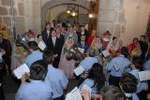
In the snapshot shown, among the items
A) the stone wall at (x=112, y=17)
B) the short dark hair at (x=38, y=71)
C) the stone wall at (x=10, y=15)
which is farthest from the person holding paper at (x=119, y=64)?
the stone wall at (x=10, y=15)

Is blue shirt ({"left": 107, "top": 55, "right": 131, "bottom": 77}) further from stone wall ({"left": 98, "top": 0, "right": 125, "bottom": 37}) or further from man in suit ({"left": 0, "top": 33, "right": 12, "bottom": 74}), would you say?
stone wall ({"left": 98, "top": 0, "right": 125, "bottom": 37})

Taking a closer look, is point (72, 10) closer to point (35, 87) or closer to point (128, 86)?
point (35, 87)

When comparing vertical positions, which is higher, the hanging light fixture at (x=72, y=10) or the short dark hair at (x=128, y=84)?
the hanging light fixture at (x=72, y=10)

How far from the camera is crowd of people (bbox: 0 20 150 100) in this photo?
3.39 m

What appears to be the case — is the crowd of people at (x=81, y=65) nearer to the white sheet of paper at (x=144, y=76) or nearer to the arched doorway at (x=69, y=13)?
the white sheet of paper at (x=144, y=76)

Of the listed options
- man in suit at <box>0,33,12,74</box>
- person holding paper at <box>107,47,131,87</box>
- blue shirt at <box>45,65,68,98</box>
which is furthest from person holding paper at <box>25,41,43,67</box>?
man in suit at <box>0,33,12,74</box>

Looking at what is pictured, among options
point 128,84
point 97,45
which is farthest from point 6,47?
point 128,84

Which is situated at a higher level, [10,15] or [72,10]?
[72,10]

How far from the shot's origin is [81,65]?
207 inches

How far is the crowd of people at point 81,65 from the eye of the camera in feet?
11.1

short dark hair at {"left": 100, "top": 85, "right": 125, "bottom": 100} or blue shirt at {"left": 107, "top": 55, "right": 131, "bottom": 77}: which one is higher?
short dark hair at {"left": 100, "top": 85, "right": 125, "bottom": 100}

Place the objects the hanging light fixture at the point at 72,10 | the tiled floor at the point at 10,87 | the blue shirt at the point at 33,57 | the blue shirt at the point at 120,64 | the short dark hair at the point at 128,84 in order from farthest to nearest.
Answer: the hanging light fixture at the point at 72,10 < the tiled floor at the point at 10,87 < the blue shirt at the point at 120,64 < the blue shirt at the point at 33,57 < the short dark hair at the point at 128,84

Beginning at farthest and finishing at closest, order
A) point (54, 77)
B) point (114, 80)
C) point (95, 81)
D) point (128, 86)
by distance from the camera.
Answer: point (114, 80) < point (54, 77) < point (95, 81) < point (128, 86)

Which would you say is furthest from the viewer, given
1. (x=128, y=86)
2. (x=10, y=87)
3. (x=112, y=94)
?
(x=10, y=87)
